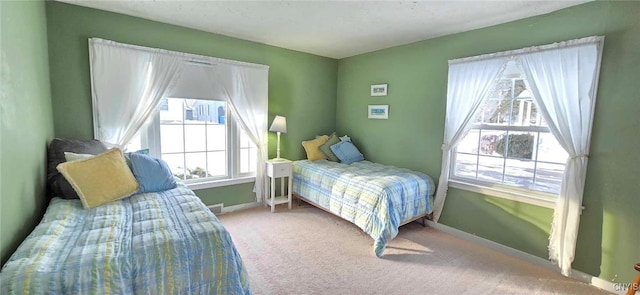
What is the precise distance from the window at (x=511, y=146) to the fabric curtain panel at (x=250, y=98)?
2389 mm

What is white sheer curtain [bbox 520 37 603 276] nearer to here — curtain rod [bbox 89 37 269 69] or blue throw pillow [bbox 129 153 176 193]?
curtain rod [bbox 89 37 269 69]

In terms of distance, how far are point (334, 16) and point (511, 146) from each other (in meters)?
2.11

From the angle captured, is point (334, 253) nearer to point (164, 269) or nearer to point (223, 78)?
point (164, 269)

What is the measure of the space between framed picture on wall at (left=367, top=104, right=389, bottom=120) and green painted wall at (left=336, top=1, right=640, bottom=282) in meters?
0.07

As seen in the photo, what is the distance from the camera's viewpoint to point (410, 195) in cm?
290

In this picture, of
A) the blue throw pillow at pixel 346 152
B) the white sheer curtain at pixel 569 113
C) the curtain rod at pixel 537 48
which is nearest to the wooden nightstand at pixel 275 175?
the blue throw pillow at pixel 346 152

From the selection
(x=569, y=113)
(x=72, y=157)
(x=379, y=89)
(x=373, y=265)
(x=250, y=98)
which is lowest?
(x=373, y=265)

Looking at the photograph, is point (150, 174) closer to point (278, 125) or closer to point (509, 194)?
point (278, 125)

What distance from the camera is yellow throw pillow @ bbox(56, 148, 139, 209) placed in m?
1.95

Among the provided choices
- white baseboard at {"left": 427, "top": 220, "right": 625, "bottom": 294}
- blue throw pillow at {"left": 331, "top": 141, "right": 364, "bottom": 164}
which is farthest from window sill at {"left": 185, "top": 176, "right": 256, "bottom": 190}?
white baseboard at {"left": 427, "top": 220, "right": 625, "bottom": 294}

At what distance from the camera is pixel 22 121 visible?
1.73 m

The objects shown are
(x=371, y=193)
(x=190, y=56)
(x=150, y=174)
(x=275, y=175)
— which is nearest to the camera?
(x=150, y=174)

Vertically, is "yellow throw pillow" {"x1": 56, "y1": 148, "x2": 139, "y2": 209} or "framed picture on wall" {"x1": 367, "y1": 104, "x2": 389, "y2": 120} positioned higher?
"framed picture on wall" {"x1": 367, "y1": 104, "x2": 389, "y2": 120}

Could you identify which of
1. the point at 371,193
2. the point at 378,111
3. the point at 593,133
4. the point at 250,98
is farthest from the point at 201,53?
the point at 593,133
